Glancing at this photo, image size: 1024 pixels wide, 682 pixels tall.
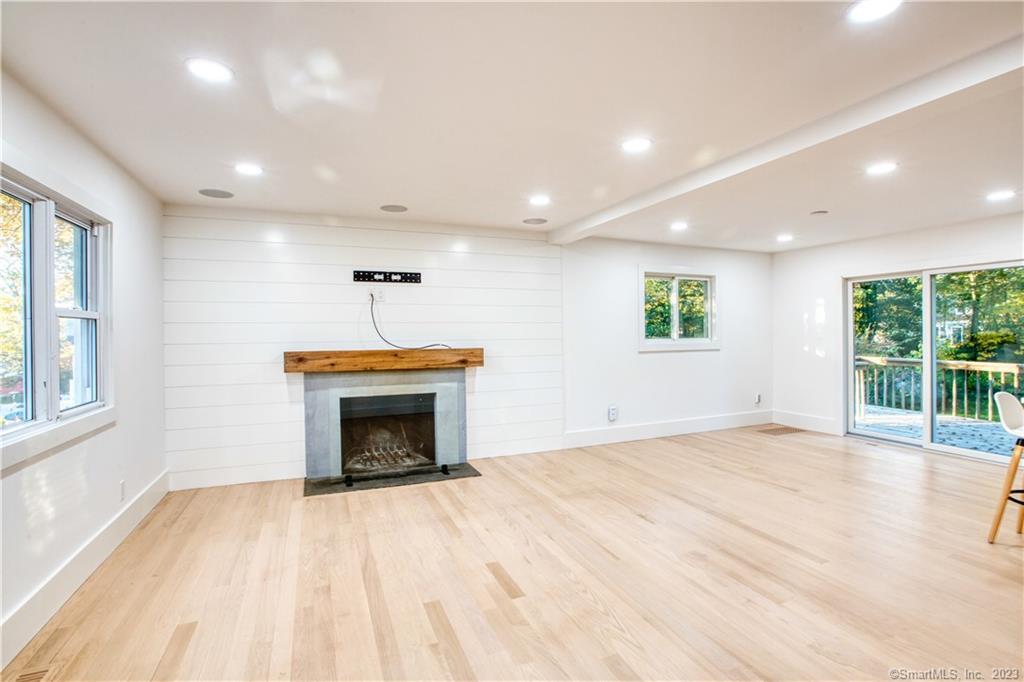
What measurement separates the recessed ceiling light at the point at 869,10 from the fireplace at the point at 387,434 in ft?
→ 12.9

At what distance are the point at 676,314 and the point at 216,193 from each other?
4.94 metres

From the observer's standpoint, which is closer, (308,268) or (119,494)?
(119,494)

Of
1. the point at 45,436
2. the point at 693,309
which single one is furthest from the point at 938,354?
the point at 45,436

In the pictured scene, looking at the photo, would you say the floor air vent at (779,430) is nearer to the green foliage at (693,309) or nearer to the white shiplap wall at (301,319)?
the green foliage at (693,309)

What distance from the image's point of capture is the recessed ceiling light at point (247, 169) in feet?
10.1

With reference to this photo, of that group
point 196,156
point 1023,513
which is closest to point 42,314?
point 196,156

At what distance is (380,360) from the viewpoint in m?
4.34

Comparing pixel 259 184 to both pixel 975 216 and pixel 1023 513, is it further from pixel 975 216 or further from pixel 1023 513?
pixel 975 216

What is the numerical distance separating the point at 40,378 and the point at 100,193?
114 cm

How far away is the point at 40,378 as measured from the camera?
7.45 ft

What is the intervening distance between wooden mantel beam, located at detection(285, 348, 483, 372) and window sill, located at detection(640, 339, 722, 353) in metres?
2.18

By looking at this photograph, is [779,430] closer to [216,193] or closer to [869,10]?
[869,10]

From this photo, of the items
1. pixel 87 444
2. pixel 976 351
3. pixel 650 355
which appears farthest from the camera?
pixel 650 355

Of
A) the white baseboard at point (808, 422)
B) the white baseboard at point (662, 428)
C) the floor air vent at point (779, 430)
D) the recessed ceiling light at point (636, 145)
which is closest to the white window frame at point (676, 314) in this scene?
the white baseboard at point (662, 428)
